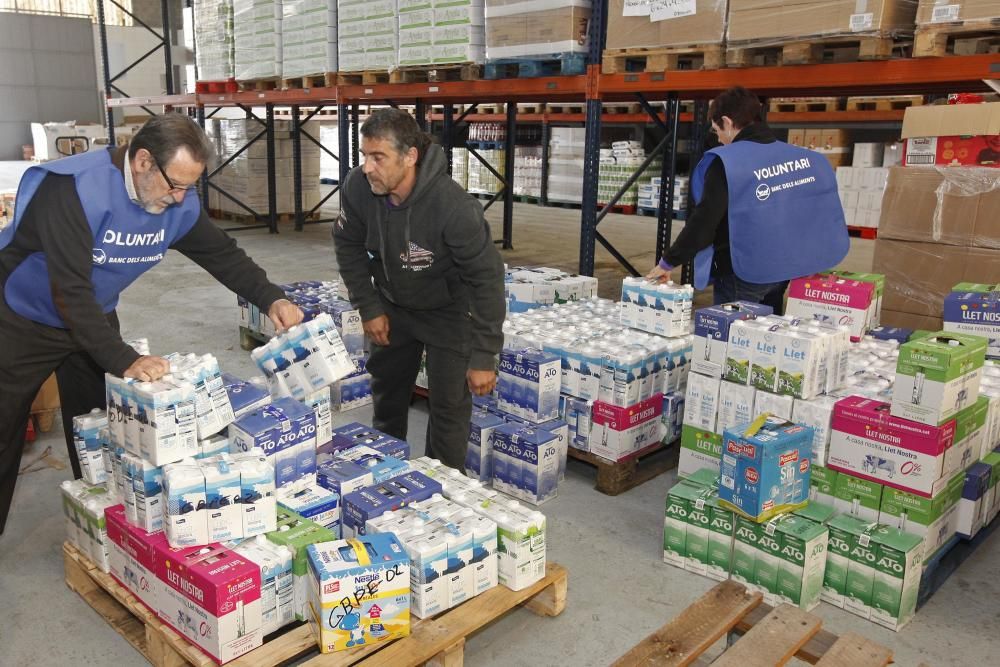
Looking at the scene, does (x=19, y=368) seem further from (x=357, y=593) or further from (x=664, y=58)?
(x=664, y=58)

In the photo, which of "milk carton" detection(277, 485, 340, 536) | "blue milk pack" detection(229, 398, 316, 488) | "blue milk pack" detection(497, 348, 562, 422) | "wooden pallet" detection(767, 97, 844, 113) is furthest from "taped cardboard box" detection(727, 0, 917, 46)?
"wooden pallet" detection(767, 97, 844, 113)

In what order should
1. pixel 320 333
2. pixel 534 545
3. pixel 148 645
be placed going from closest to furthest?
pixel 148 645 → pixel 534 545 → pixel 320 333

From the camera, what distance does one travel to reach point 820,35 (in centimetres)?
512

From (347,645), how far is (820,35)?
457cm

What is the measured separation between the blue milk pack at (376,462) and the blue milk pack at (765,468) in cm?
133

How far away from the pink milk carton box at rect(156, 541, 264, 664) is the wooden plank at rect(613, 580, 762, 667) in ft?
3.83

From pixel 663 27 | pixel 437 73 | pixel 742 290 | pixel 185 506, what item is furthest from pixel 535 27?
pixel 185 506

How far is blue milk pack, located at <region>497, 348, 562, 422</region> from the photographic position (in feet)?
14.5

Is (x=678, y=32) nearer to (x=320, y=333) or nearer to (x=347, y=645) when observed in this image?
(x=320, y=333)

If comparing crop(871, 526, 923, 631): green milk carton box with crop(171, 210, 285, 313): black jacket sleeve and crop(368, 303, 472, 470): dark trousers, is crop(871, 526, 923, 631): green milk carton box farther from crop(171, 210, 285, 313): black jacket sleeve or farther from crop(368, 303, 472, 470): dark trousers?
crop(171, 210, 285, 313): black jacket sleeve

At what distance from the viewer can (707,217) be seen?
4.68m

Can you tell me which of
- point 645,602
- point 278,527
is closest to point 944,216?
point 645,602

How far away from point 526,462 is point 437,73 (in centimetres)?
521

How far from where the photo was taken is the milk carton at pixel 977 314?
4.52 meters
